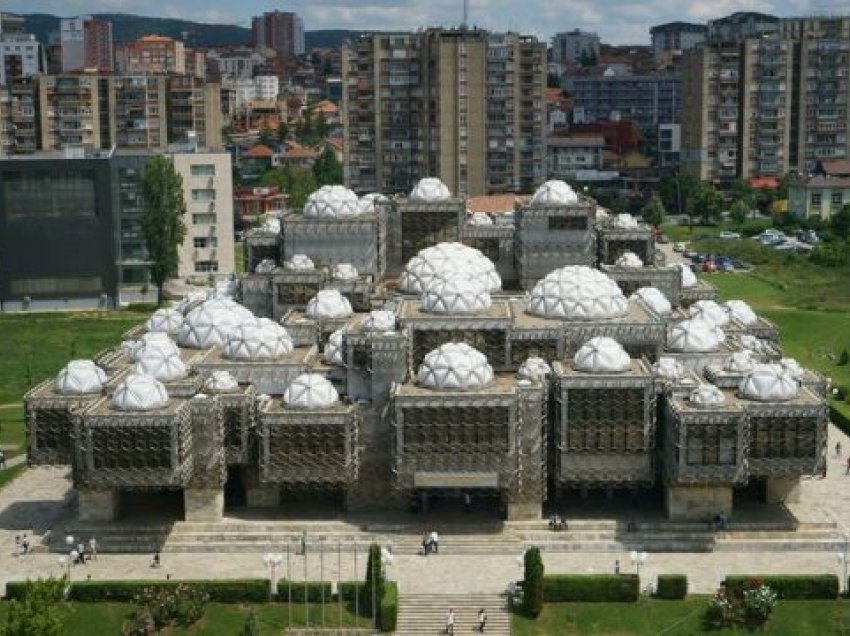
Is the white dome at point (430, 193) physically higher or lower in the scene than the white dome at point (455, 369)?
higher

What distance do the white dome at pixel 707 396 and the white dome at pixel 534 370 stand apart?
6.01m

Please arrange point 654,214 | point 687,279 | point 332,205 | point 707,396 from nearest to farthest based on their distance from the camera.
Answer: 1. point 707,396
2. point 332,205
3. point 687,279
4. point 654,214

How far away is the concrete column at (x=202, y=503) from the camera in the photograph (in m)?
55.7

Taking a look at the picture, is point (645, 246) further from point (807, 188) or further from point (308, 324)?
point (807, 188)

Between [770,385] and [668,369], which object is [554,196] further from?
[770,385]

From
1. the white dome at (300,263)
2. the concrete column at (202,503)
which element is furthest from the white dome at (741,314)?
the concrete column at (202,503)

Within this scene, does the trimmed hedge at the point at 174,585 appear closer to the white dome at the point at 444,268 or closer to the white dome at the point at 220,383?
the white dome at the point at 220,383

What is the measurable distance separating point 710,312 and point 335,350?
19489mm

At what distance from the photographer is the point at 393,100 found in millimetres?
136500

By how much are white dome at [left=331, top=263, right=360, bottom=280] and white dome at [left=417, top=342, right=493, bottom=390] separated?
16.2 metres

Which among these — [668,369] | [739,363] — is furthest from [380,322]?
[739,363]

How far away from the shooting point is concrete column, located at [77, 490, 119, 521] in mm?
55938

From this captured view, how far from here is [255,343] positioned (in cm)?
5994

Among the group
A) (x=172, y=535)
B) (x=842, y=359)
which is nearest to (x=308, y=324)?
(x=172, y=535)
